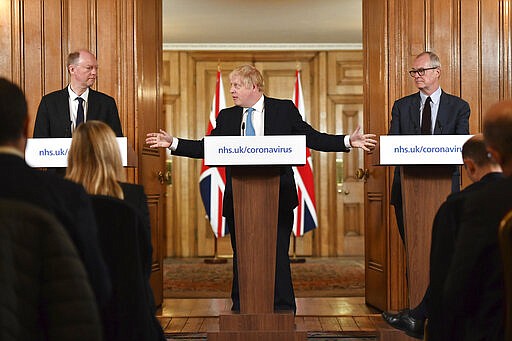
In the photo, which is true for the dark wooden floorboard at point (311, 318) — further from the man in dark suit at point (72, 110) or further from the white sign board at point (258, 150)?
the man in dark suit at point (72, 110)

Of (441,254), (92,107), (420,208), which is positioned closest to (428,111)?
(420,208)

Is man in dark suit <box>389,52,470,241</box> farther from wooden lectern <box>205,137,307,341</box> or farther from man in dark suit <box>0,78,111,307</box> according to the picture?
man in dark suit <box>0,78,111,307</box>

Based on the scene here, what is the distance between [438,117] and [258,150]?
4.68 ft

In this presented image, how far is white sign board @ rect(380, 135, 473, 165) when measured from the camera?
426 cm

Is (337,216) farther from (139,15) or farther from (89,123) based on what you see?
(89,123)

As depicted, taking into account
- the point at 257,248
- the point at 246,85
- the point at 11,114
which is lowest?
the point at 257,248

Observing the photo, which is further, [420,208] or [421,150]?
[420,208]

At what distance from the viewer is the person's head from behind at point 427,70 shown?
16.4 ft

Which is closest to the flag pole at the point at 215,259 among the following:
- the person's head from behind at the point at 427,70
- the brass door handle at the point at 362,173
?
the brass door handle at the point at 362,173

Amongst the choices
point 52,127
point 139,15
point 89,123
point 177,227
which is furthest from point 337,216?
point 89,123

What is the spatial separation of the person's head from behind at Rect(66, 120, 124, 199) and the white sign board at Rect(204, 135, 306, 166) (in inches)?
57.3

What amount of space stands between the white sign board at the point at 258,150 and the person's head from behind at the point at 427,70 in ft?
3.67

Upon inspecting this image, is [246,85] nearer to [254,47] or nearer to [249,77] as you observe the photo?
[249,77]

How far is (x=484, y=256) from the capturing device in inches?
96.8
